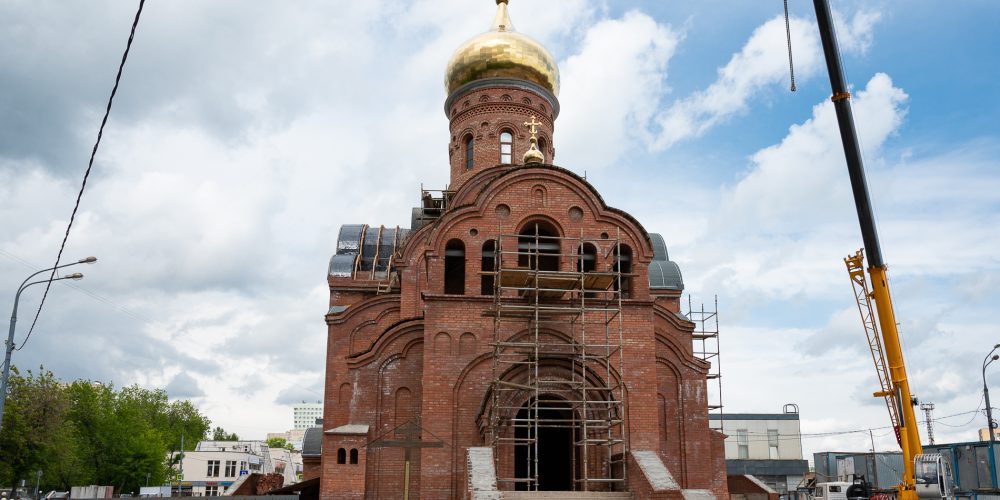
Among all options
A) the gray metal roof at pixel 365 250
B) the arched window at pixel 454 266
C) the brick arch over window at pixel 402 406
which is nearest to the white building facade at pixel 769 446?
the gray metal roof at pixel 365 250

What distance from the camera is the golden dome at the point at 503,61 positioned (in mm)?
22922

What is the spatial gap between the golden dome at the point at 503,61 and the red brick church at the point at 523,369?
4411 millimetres

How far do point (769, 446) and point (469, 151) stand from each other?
22087 millimetres

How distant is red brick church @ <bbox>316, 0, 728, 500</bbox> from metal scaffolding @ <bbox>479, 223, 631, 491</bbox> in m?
0.04

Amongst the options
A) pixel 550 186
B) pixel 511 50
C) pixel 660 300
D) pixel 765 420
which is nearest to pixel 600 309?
pixel 550 186

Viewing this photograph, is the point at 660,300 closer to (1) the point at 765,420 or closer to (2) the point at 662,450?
(2) the point at 662,450

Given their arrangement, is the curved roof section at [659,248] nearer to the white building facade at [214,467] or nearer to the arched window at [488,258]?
the arched window at [488,258]

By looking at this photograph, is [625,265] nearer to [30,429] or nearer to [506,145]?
[506,145]

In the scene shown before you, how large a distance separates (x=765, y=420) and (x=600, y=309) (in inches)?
982

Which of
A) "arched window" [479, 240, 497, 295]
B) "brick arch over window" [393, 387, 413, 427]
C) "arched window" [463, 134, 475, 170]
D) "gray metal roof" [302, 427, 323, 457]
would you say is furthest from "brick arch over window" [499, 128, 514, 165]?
"gray metal roof" [302, 427, 323, 457]

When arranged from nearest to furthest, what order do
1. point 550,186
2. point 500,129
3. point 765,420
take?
point 550,186 < point 500,129 < point 765,420

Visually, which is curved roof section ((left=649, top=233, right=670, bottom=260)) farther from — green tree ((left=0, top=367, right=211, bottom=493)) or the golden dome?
green tree ((left=0, top=367, right=211, bottom=493))

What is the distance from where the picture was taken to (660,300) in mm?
23578

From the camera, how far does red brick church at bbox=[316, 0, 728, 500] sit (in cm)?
1491
